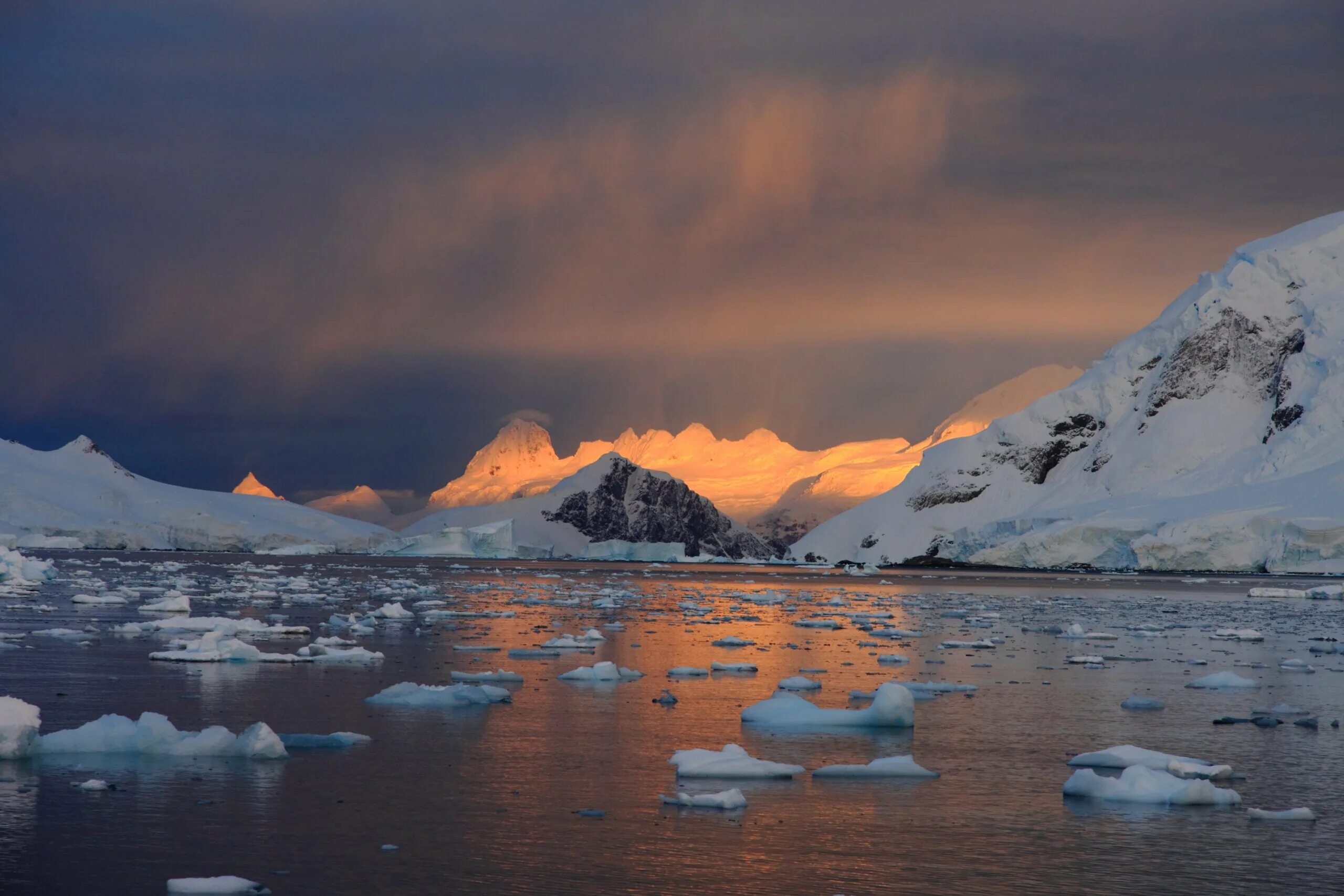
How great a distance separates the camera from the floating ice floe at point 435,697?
14188 mm

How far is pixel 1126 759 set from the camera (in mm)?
Result: 11102

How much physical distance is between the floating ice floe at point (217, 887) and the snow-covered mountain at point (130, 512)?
4287 inches

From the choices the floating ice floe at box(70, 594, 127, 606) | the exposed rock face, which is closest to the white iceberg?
the floating ice floe at box(70, 594, 127, 606)

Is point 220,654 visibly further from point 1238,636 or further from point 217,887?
point 1238,636

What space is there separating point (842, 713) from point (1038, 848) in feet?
16.8

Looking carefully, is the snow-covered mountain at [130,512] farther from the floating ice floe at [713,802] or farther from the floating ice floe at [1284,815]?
the floating ice floe at [1284,815]

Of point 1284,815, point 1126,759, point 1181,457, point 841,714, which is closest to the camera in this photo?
point 1284,815

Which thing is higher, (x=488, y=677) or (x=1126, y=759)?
(x=488, y=677)

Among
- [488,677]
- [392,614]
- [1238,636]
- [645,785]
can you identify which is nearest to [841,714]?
[645,785]

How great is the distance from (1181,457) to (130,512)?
93.3m

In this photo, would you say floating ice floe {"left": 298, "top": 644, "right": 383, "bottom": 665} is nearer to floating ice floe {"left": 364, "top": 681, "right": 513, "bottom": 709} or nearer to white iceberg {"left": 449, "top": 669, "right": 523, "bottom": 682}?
white iceberg {"left": 449, "top": 669, "right": 523, "bottom": 682}

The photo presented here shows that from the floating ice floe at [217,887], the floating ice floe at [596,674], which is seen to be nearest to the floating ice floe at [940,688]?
the floating ice floe at [596,674]

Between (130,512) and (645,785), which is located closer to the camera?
(645,785)

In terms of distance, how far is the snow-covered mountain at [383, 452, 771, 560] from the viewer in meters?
165
